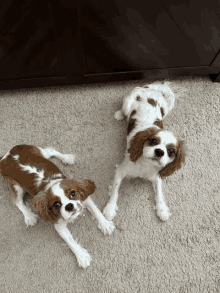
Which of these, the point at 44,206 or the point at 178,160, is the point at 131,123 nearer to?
the point at 178,160

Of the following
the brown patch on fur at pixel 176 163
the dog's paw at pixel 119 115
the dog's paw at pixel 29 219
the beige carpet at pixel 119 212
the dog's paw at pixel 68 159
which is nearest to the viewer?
the brown patch on fur at pixel 176 163

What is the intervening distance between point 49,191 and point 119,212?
695 millimetres

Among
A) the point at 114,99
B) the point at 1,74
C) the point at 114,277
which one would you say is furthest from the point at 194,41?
the point at 114,277

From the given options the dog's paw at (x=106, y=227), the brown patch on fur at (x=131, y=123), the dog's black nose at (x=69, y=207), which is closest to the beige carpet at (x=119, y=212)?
the dog's paw at (x=106, y=227)

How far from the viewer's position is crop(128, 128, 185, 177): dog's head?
4.31 feet

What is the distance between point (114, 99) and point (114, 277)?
1.57 metres

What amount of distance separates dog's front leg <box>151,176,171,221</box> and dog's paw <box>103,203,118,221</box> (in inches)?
13.6

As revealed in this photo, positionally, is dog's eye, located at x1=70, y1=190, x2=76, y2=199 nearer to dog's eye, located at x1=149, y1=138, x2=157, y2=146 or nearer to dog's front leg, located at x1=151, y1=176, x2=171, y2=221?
dog's eye, located at x1=149, y1=138, x2=157, y2=146

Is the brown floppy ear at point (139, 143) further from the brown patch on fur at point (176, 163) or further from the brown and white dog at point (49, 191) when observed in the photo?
the brown and white dog at point (49, 191)

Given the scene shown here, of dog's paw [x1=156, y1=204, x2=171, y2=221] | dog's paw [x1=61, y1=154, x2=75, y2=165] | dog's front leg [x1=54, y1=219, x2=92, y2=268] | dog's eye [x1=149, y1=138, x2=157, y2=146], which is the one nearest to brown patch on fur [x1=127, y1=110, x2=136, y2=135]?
dog's eye [x1=149, y1=138, x2=157, y2=146]

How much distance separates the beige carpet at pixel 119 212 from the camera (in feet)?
5.11

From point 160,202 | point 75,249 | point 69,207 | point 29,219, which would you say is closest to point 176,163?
point 160,202

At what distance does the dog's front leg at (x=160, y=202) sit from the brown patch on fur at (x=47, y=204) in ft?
2.70

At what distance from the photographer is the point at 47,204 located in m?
1.25
